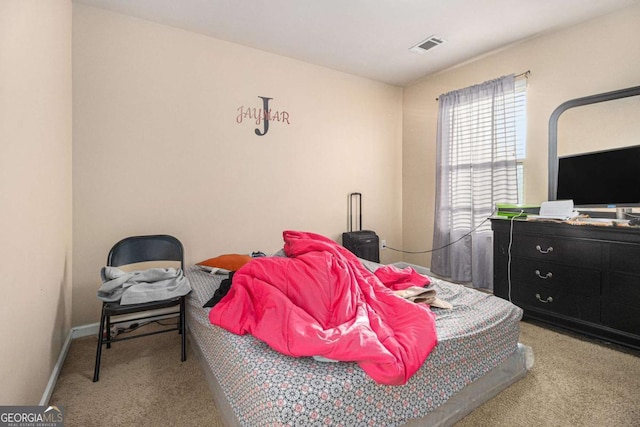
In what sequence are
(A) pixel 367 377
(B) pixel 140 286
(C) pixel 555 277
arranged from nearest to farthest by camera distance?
(A) pixel 367 377
(B) pixel 140 286
(C) pixel 555 277

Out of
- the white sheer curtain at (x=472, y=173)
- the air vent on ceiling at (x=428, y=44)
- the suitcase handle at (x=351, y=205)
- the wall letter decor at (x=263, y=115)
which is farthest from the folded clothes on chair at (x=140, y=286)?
the air vent on ceiling at (x=428, y=44)

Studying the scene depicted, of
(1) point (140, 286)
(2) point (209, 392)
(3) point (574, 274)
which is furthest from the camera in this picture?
(3) point (574, 274)

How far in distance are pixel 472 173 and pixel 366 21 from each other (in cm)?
194

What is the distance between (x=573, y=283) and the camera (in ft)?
7.51

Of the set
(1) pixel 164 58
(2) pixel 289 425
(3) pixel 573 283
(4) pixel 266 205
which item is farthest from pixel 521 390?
(1) pixel 164 58

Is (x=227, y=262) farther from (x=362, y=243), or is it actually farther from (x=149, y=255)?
(x=362, y=243)

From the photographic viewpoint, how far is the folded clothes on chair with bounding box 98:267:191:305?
6.36ft

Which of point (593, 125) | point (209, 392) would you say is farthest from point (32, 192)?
point (593, 125)

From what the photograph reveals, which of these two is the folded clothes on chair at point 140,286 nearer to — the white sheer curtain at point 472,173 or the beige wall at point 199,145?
the beige wall at point 199,145

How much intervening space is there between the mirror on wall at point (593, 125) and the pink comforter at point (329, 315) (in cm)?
228

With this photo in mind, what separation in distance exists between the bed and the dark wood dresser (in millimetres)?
690

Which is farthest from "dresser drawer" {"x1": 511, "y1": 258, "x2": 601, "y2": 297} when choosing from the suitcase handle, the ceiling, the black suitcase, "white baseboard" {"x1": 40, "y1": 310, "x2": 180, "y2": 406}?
"white baseboard" {"x1": 40, "y1": 310, "x2": 180, "y2": 406}

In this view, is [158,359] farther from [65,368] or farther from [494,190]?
[494,190]

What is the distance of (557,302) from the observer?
2373 mm
